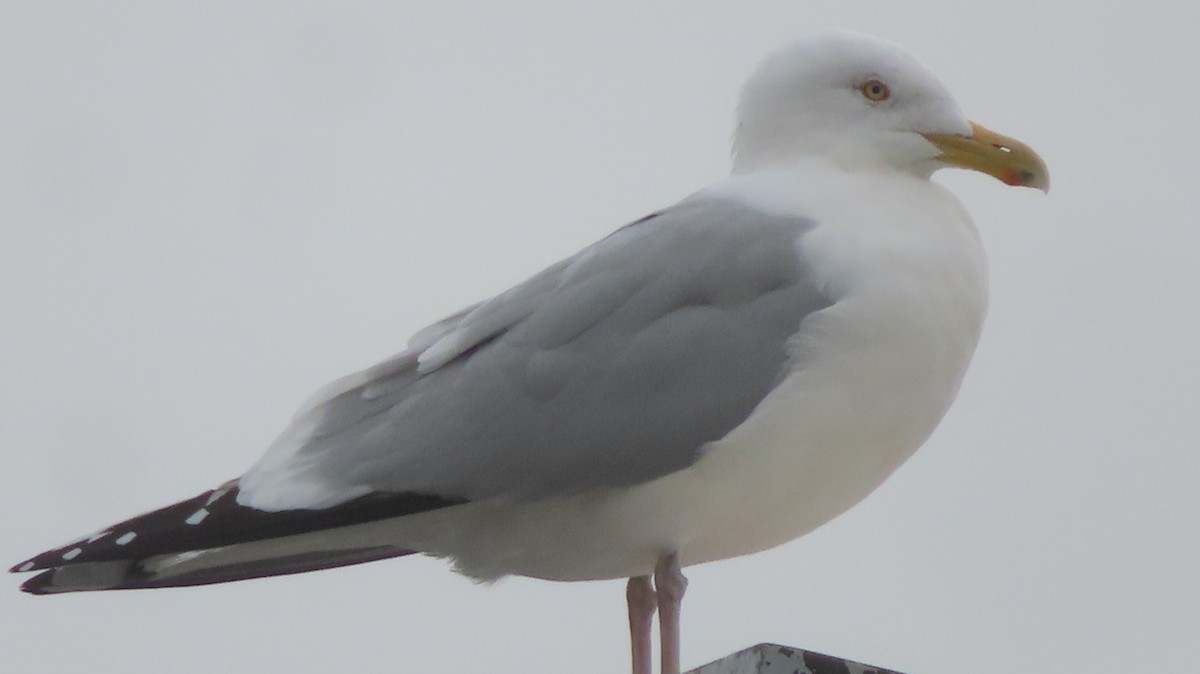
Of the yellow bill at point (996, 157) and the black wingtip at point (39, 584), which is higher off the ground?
the yellow bill at point (996, 157)

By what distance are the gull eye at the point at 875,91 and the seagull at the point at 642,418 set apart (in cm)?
30

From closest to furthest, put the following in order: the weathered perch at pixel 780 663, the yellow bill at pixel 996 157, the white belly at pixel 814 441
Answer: the weathered perch at pixel 780 663, the white belly at pixel 814 441, the yellow bill at pixel 996 157

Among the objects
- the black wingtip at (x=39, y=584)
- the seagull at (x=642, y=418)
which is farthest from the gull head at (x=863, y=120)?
the black wingtip at (x=39, y=584)

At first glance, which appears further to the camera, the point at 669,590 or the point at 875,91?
the point at 875,91

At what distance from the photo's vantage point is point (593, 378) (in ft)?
15.8

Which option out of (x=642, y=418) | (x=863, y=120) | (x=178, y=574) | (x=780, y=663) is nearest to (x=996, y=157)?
(x=863, y=120)

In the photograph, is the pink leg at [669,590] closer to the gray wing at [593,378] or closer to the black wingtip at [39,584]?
the gray wing at [593,378]

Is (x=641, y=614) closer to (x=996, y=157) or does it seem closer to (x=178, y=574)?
(x=178, y=574)

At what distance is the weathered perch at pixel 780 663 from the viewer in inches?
158

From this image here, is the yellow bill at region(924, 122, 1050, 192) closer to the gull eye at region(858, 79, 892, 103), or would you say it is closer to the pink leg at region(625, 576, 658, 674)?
the gull eye at region(858, 79, 892, 103)

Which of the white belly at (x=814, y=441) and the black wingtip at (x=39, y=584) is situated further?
the black wingtip at (x=39, y=584)

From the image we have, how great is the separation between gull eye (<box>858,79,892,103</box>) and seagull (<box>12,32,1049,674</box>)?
0.30m

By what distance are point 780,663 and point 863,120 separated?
1.84m

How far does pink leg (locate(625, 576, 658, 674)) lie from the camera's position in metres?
5.05
